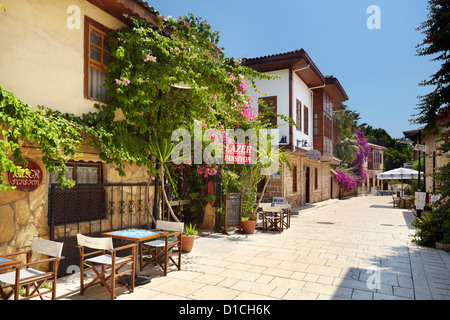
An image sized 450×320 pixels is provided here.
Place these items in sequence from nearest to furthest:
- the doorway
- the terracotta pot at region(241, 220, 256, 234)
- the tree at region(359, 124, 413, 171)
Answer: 1. the terracotta pot at region(241, 220, 256, 234)
2. the doorway
3. the tree at region(359, 124, 413, 171)

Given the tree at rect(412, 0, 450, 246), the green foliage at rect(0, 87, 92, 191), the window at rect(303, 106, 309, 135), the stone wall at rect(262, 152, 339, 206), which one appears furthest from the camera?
the window at rect(303, 106, 309, 135)

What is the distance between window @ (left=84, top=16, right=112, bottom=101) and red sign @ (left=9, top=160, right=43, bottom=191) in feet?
5.26

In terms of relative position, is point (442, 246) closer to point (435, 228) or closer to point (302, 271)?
point (435, 228)

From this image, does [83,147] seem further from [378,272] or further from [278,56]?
[278,56]

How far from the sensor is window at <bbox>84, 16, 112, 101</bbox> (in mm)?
A: 5750

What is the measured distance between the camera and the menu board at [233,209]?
910 cm

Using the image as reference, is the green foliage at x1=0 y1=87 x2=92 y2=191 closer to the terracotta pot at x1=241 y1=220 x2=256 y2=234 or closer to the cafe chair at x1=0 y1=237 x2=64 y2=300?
the cafe chair at x1=0 y1=237 x2=64 y2=300

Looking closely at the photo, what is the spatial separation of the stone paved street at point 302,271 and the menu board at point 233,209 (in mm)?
388

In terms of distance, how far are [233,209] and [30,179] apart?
5.66m

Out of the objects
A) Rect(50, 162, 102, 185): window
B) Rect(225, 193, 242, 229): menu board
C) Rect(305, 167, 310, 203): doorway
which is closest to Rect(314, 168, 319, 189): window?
Rect(305, 167, 310, 203): doorway

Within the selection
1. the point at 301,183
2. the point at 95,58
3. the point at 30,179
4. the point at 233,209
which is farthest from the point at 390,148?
the point at 30,179

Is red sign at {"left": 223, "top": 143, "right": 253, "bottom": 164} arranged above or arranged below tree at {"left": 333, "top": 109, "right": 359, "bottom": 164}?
below
